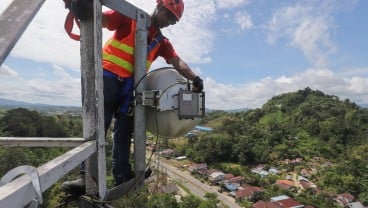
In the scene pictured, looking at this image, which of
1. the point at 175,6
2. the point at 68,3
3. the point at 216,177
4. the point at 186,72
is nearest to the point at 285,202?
the point at 216,177

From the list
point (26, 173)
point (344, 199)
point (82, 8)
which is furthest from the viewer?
point (344, 199)

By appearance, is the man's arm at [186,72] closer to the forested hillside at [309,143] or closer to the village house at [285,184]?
the village house at [285,184]

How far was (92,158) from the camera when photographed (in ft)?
6.54

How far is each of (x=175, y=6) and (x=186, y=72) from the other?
51 cm

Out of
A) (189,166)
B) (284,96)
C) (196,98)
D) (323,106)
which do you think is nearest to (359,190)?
(189,166)

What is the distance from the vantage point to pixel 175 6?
101 inches

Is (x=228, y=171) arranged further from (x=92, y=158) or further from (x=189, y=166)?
(x=92, y=158)

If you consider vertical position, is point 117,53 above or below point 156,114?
above

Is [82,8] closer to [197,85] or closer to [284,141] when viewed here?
[197,85]

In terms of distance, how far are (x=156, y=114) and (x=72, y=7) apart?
94 cm

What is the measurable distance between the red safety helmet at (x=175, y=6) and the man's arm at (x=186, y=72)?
15.2 inches

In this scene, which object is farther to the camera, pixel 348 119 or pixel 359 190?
pixel 348 119

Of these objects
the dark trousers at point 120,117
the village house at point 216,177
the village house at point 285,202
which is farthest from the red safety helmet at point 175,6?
the village house at point 216,177

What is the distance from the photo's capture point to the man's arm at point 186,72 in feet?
8.52
